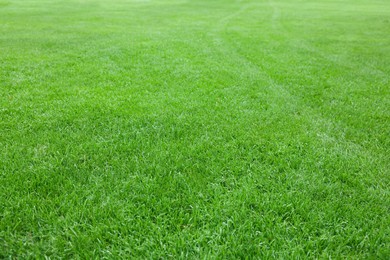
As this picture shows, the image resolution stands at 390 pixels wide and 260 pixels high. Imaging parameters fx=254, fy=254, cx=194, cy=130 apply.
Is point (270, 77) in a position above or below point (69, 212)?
above

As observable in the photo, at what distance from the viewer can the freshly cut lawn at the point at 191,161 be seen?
2.09 metres

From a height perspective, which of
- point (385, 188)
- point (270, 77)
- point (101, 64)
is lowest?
point (385, 188)

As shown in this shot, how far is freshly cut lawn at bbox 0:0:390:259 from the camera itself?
2094 mm

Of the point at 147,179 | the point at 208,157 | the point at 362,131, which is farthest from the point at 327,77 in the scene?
the point at 147,179

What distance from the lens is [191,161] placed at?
119 inches

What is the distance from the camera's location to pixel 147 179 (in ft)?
8.84

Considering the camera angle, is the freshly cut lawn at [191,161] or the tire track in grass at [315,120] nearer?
the freshly cut lawn at [191,161]

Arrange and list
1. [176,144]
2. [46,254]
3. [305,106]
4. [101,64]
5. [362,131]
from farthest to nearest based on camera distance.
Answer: [101,64] → [305,106] → [362,131] → [176,144] → [46,254]

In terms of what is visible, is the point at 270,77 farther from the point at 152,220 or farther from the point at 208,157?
the point at 152,220

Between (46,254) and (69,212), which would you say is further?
(69,212)

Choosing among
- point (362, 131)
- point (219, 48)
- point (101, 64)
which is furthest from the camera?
point (219, 48)

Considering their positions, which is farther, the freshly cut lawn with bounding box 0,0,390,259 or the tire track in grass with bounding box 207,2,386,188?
the tire track in grass with bounding box 207,2,386,188

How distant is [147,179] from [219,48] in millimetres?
7600

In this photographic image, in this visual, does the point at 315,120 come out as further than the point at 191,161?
Yes
